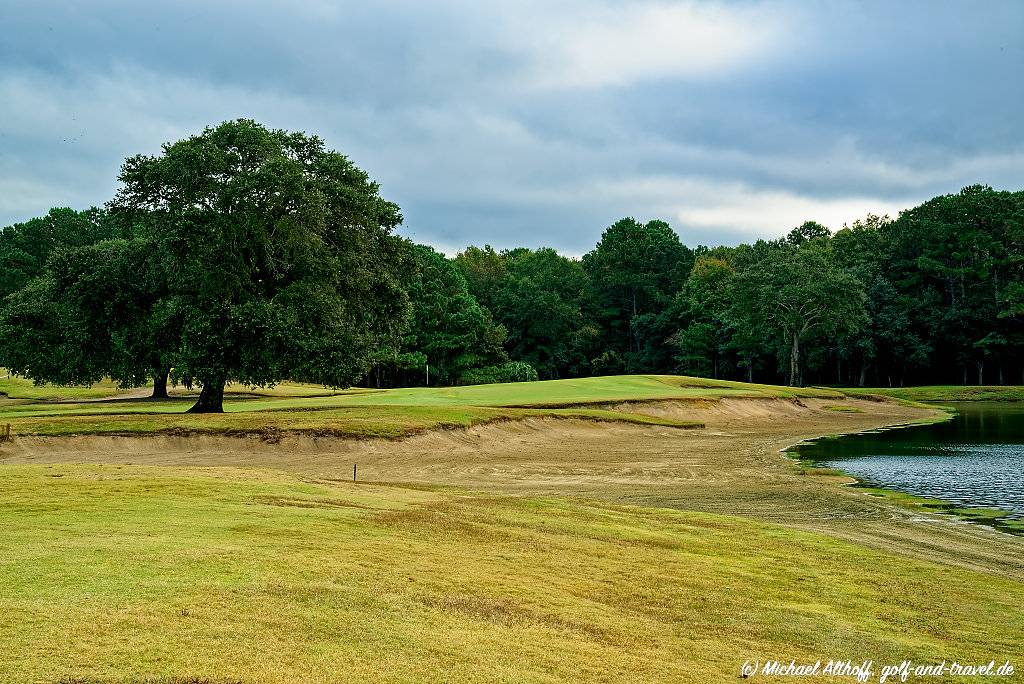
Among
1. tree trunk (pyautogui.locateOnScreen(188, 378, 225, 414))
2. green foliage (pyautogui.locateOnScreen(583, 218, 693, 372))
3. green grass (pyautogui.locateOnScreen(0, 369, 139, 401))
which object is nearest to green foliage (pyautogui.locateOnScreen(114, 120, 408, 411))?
tree trunk (pyautogui.locateOnScreen(188, 378, 225, 414))

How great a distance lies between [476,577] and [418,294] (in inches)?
3169

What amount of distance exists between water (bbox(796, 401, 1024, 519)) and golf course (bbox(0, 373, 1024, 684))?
2116mm

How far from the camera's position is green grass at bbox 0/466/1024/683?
600 centimetres

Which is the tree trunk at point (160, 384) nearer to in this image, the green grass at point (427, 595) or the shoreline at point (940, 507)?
the green grass at point (427, 595)

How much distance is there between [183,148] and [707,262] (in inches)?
4007

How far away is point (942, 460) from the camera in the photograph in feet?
91.4

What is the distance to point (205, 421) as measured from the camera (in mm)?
29234

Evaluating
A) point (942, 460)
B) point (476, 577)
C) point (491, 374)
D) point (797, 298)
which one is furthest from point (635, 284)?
point (476, 577)

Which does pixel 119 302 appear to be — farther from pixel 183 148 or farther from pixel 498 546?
pixel 498 546

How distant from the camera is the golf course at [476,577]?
612 centimetres

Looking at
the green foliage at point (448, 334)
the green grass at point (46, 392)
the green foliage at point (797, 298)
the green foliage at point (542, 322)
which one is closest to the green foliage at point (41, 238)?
the green grass at point (46, 392)

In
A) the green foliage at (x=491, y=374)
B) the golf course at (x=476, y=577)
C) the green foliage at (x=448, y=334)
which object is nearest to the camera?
the golf course at (x=476, y=577)

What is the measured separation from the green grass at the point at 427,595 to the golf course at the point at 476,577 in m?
0.03

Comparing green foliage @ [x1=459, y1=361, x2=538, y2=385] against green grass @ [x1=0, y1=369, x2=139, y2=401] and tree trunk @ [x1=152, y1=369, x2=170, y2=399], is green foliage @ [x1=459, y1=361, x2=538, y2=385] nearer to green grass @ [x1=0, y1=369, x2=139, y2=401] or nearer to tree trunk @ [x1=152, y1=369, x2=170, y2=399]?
green grass @ [x1=0, y1=369, x2=139, y2=401]
